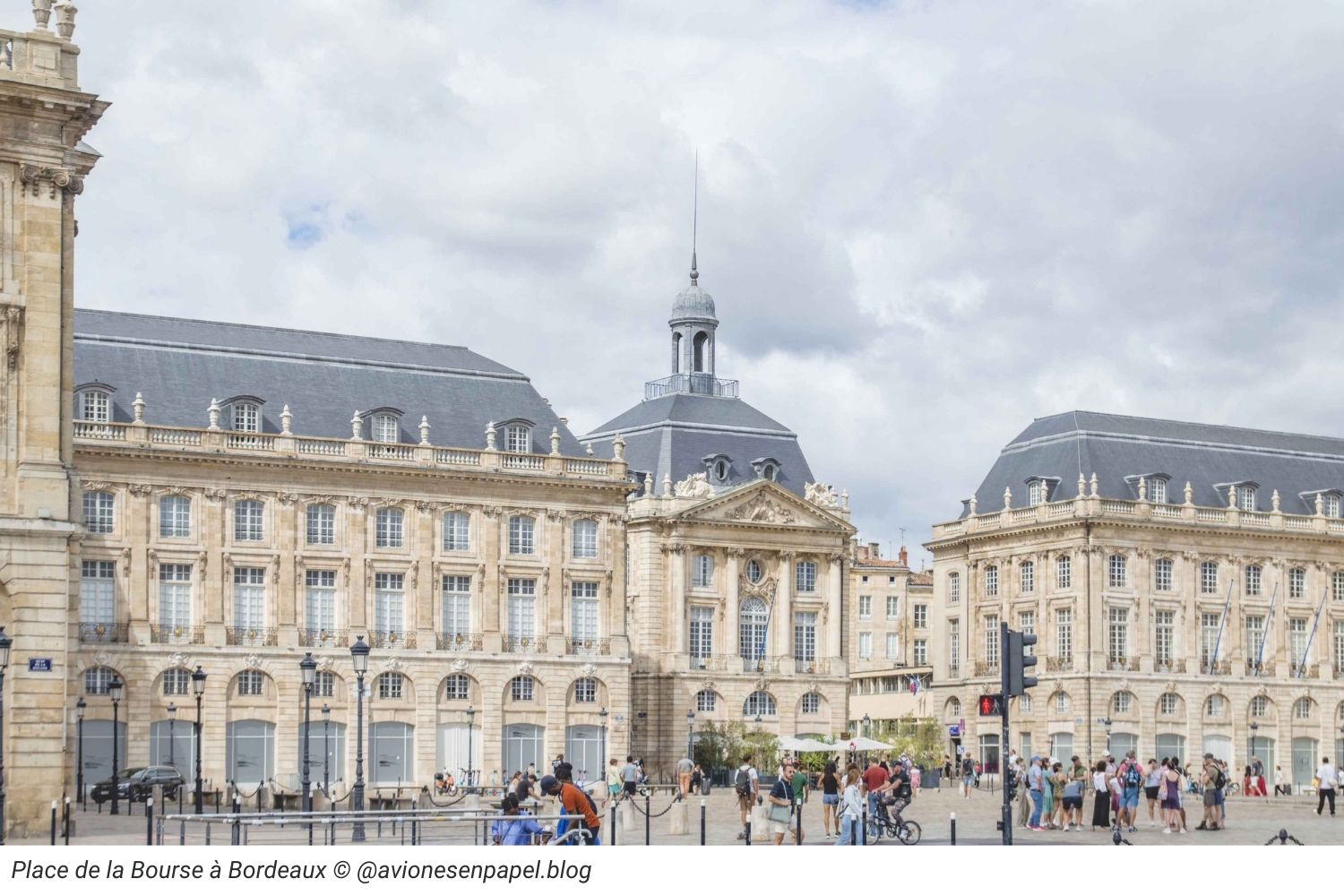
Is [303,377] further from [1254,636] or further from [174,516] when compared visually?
[1254,636]

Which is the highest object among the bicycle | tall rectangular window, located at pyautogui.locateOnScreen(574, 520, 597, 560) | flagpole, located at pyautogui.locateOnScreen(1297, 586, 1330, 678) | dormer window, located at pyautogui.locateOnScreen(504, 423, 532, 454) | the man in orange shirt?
dormer window, located at pyautogui.locateOnScreen(504, 423, 532, 454)

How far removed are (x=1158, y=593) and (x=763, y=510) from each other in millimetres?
19206

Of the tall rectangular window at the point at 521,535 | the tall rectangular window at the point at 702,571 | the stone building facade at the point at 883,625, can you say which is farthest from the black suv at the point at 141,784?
the stone building facade at the point at 883,625

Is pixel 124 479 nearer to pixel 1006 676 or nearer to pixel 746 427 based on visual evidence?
pixel 746 427

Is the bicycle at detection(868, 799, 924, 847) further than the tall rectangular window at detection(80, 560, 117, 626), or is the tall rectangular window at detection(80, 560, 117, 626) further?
the tall rectangular window at detection(80, 560, 117, 626)

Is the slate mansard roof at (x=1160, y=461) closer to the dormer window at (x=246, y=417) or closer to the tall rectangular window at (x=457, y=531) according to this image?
the tall rectangular window at (x=457, y=531)

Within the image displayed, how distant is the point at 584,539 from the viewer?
89.9 metres

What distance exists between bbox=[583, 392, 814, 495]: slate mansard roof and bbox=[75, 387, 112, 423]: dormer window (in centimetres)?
2660

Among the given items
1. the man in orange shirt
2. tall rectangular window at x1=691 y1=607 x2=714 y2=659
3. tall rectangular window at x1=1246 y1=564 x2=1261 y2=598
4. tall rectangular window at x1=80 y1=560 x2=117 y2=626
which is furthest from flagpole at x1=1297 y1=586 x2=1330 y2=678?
the man in orange shirt

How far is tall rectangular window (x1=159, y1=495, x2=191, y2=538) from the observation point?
8131cm

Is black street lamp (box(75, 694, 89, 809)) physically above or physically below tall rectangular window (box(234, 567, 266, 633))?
below

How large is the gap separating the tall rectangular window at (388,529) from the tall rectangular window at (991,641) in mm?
32364

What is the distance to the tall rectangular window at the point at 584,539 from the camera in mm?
89688

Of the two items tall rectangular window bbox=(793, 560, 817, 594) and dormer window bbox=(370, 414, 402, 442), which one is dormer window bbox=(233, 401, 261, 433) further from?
tall rectangular window bbox=(793, 560, 817, 594)
